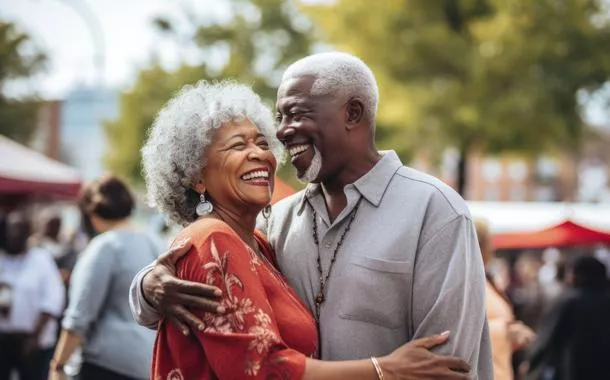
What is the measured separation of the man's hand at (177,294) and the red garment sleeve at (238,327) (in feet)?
0.09

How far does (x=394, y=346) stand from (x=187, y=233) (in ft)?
2.27

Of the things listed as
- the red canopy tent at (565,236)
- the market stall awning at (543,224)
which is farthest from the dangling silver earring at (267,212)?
the red canopy tent at (565,236)

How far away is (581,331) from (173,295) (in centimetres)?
645

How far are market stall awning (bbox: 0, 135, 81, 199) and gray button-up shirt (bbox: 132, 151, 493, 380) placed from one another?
12265mm

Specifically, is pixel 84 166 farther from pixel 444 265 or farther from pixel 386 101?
pixel 444 265

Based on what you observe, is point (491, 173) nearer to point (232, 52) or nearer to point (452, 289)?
point (232, 52)

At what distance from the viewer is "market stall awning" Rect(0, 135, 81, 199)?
49.2ft

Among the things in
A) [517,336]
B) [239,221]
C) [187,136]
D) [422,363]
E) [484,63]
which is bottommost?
[517,336]

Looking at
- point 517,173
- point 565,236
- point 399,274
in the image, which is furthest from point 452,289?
point 517,173

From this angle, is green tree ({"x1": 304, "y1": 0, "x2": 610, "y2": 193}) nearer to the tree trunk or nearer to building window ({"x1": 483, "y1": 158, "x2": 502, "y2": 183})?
the tree trunk

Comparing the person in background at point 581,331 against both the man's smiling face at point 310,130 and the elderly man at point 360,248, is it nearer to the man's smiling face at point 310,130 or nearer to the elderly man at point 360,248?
the elderly man at point 360,248

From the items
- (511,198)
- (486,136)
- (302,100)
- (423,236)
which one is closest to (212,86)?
(302,100)

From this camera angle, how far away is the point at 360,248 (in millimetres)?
3129

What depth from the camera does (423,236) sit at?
3070 mm
